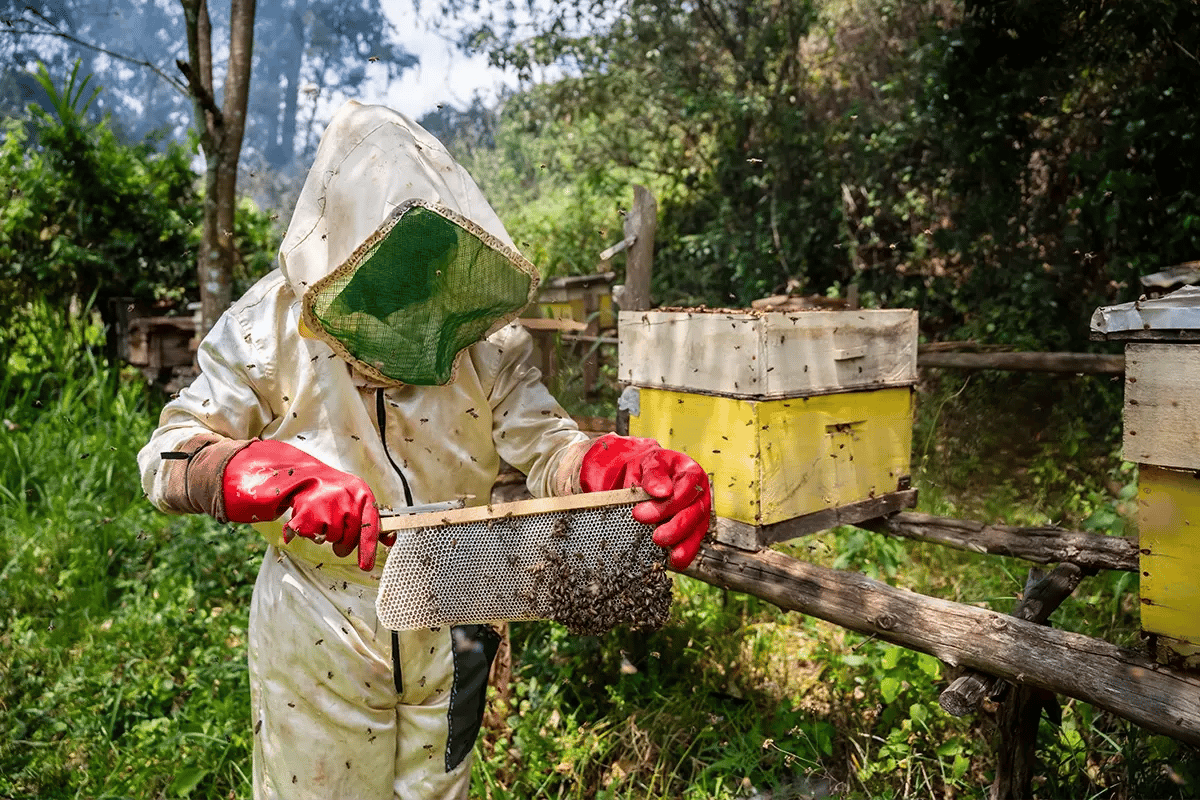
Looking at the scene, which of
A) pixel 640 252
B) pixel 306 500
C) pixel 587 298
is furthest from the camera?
pixel 587 298

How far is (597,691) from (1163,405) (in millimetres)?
2273

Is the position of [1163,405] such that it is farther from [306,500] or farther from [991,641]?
[306,500]

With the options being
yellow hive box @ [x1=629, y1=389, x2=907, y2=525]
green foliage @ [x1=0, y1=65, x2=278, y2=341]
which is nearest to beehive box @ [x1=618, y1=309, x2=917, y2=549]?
yellow hive box @ [x1=629, y1=389, x2=907, y2=525]

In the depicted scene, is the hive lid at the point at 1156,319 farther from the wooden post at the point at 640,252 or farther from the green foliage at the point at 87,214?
the green foliage at the point at 87,214

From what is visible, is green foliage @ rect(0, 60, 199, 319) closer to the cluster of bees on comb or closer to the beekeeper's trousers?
the beekeeper's trousers

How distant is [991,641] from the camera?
1941 mm

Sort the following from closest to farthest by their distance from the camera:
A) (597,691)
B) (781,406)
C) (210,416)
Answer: (210,416) < (781,406) < (597,691)

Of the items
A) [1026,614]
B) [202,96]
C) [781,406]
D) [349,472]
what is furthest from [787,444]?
[202,96]

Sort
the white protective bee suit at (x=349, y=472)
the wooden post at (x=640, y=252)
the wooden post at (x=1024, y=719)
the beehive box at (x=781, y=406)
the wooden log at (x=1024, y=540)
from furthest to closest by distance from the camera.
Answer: the wooden post at (x=640, y=252) < the beehive box at (x=781, y=406) < the wooden log at (x=1024, y=540) < the wooden post at (x=1024, y=719) < the white protective bee suit at (x=349, y=472)

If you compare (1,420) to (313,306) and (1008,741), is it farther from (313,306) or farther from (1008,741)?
(1008,741)

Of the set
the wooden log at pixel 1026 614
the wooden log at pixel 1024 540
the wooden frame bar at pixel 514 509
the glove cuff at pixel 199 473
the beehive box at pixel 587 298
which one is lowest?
the wooden log at pixel 1026 614

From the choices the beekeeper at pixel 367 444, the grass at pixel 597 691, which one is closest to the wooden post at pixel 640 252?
the grass at pixel 597 691

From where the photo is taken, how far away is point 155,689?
322cm

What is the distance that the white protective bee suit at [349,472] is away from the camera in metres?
1.62
